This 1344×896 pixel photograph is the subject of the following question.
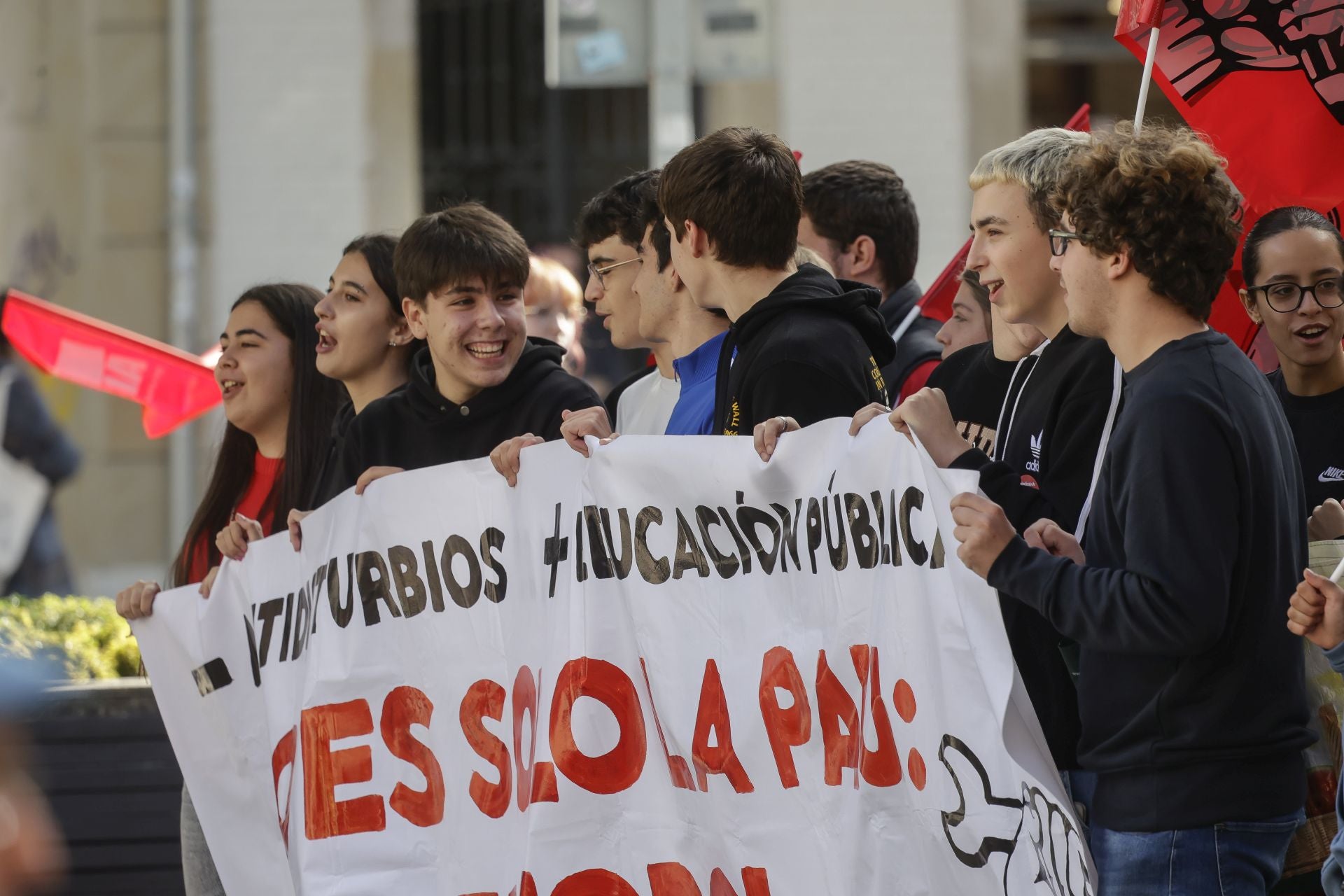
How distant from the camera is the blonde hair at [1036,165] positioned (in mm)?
3635

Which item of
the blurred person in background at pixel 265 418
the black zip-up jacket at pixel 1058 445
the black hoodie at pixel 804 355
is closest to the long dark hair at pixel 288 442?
the blurred person in background at pixel 265 418

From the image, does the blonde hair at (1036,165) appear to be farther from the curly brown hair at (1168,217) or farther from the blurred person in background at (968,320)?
the blurred person in background at (968,320)

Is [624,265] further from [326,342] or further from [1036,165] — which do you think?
[1036,165]

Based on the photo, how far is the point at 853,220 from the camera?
552 centimetres

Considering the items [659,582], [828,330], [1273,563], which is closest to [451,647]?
[659,582]

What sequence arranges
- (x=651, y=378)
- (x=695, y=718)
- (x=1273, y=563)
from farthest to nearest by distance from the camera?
(x=651, y=378), (x=695, y=718), (x=1273, y=563)

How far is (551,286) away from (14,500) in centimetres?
266

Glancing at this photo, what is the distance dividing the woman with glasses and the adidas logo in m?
1.04

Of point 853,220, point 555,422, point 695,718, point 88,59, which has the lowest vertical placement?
point 695,718

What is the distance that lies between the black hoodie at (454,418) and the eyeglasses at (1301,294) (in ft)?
5.29

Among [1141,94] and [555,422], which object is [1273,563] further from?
[555,422]

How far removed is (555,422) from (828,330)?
2.84 feet

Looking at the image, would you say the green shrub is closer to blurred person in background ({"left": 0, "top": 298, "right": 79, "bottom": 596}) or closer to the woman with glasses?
blurred person in background ({"left": 0, "top": 298, "right": 79, "bottom": 596})

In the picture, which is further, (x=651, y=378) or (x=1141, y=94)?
(x=651, y=378)
